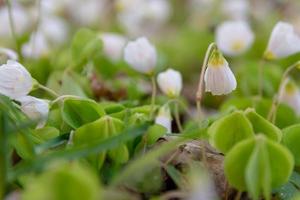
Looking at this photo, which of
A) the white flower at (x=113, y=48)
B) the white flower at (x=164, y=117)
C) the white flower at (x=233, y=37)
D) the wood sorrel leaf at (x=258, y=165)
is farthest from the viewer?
the white flower at (x=113, y=48)

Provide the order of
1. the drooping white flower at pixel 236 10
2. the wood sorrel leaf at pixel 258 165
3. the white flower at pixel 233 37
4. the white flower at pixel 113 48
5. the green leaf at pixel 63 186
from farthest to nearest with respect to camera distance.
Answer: the drooping white flower at pixel 236 10 < the white flower at pixel 113 48 < the white flower at pixel 233 37 < the wood sorrel leaf at pixel 258 165 < the green leaf at pixel 63 186

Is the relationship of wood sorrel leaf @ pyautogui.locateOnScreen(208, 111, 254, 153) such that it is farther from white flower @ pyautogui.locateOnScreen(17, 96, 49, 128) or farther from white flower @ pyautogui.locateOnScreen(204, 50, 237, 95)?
white flower @ pyautogui.locateOnScreen(17, 96, 49, 128)

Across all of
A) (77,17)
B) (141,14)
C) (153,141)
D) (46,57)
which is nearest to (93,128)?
(153,141)

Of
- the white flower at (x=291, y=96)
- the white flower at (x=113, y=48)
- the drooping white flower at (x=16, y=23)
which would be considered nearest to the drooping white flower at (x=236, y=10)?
the white flower at (x=113, y=48)

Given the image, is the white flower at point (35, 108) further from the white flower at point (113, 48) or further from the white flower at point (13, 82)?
the white flower at point (113, 48)

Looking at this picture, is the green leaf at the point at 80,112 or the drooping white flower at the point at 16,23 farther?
the drooping white flower at the point at 16,23

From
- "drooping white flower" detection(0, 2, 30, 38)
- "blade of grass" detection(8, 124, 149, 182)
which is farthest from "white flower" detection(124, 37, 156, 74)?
"drooping white flower" detection(0, 2, 30, 38)

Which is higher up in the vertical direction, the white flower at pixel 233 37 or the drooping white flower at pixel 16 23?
the white flower at pixel 233 37
